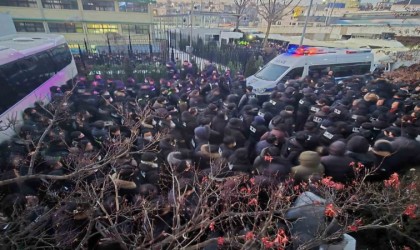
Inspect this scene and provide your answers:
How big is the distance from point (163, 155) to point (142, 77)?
8.63 m

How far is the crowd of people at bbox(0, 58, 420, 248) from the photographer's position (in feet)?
12.7

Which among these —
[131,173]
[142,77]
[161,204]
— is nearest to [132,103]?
[131,173]

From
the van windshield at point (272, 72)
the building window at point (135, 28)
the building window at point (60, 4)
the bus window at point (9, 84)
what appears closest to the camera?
the bus window at point (9, 84)

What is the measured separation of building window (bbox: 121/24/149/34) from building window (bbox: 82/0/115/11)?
2.15 m

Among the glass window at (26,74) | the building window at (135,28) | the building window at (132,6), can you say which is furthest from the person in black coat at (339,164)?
the building window at (132,6)


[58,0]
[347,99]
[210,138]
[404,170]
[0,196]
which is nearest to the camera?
[0,196]

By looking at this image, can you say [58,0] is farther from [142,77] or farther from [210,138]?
[210,138]

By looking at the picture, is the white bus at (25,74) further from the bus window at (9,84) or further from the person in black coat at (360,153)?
the person in black coat at (360,153)

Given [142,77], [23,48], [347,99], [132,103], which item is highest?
[23,48]

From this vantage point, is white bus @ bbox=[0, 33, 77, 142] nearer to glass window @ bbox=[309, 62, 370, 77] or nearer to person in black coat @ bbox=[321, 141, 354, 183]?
person in black coat @ bbox=[321, 141, 354, 183]

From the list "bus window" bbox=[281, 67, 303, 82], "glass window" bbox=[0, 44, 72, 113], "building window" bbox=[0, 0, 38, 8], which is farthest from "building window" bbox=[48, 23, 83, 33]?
"bus window" bbox=[281, 67, 303, 82]

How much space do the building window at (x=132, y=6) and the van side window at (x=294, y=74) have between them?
24.5 metres

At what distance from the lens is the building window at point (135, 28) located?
93.5ft

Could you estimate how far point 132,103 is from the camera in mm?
7047
